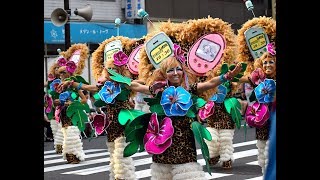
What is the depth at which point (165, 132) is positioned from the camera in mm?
4578

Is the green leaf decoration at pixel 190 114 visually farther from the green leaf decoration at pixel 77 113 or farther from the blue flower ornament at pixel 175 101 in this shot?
the green leaf decoration at pixel 77 113

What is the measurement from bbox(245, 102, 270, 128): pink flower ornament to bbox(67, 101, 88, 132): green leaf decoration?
2.54 meters

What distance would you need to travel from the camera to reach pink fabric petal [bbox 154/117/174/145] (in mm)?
4562

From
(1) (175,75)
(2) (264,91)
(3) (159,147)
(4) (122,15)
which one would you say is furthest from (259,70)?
(4) (122,15)

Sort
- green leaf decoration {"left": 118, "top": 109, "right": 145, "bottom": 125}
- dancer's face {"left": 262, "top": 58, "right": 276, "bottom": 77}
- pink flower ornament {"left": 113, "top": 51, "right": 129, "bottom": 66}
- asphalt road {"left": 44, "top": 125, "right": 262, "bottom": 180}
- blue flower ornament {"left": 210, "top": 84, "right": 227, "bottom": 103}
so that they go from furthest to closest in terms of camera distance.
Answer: asphalt road {"left": 44, "top": 125, "right": 262, "bottom": 180} < blue flower ornament {"left": 210, "top": 84, "right": 227, "bottom": 103} < pink flower ornament {"left": 113, "top": 51, "right": 129, "bottom": 66} < dancer's face {"left": 262, "top": 58, "right": 276, "bottom": 77} < green leaf decoration {"left": 118, "top": 109, "right": 145, "bottom": 125}

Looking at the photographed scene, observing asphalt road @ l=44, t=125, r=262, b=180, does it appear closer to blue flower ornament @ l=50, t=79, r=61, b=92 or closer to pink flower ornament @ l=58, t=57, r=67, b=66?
blue flower ornament @ l=50, t=79, r=61, b=92

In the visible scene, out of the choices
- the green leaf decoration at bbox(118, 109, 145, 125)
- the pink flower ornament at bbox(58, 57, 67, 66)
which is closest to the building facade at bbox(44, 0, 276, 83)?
the pink flower ornament at bbox(58, 57, 67, 66)

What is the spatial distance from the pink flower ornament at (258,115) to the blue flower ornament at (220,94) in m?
1.57

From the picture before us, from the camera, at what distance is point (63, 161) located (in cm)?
1037

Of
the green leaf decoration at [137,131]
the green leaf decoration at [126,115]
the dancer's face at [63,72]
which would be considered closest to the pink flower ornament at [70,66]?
the dancer's face at [63,72]
